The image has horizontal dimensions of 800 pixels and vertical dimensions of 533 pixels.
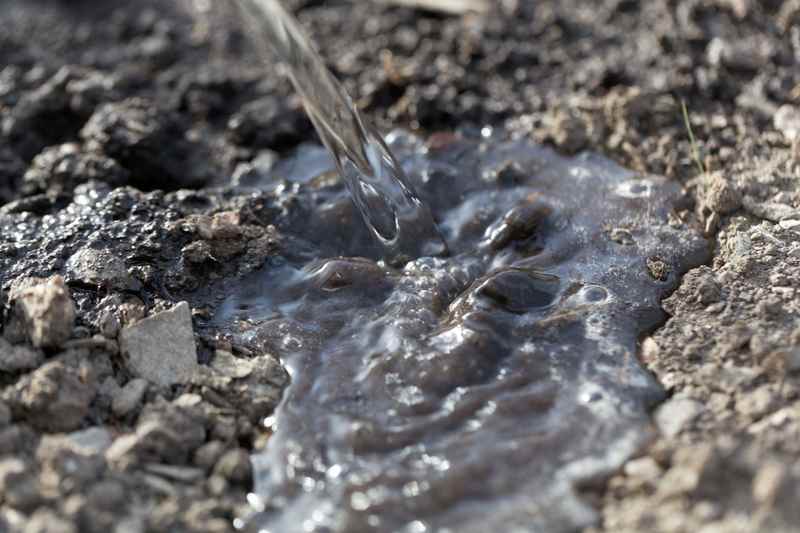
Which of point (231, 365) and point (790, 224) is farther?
point (790, 224)

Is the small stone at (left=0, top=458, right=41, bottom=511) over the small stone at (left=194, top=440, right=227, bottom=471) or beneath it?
over

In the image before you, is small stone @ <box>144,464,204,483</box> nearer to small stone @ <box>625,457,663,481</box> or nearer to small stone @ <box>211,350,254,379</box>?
small stone @ <box>211,350,254,379</box>

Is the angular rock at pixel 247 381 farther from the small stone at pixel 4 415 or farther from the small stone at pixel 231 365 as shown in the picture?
the small stone at pixel 4 415

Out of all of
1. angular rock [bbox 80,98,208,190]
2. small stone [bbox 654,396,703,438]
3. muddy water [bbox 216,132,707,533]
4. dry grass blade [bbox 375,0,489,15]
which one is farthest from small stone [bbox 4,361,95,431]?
dry grass blade [bbox 375,0,489,15]

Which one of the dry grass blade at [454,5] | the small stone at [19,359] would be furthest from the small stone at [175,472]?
the dry grass blade at [454,5]

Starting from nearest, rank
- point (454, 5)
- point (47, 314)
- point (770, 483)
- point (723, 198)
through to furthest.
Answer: point (770, 483), point (47, 314), point (723, 198), point (454, 5)

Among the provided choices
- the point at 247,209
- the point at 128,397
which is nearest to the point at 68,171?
the point at 247,209

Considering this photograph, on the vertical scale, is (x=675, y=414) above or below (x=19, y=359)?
below

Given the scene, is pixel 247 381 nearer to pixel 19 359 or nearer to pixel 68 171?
pixel 19 359

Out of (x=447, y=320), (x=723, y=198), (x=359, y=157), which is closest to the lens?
(x=447, y=320)
